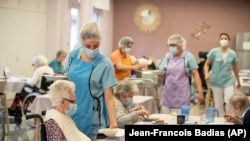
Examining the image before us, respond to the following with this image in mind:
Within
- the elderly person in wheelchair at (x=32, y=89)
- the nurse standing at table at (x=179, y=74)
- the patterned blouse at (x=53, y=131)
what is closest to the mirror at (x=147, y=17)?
the elderly person in wheelchair at (x=32, y=89)

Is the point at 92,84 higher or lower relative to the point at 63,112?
higher

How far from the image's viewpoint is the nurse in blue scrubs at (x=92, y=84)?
257cm

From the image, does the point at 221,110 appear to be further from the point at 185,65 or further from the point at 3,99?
the point at 3,99

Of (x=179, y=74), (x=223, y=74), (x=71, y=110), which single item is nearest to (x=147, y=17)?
(x=223, y=74)

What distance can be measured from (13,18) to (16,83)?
1.48 meters

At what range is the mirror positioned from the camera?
10688mm

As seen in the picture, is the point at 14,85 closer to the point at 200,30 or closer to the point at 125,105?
the point at 125,105

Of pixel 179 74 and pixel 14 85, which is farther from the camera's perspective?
pixel 14 85

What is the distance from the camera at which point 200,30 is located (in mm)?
10492

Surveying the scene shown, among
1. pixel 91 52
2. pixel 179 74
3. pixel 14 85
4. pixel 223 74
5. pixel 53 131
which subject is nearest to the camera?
pixel 53 131

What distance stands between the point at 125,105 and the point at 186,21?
7683 millimetres

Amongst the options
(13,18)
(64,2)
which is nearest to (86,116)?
(13,18)

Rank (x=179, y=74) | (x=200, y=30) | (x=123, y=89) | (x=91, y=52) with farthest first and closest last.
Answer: (x=200, y=30)
(x=179, y=74)
(x=123, y=89)
(x=91, y=52)

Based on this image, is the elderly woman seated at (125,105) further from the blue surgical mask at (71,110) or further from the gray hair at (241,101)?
the gray hair at (241,101)
